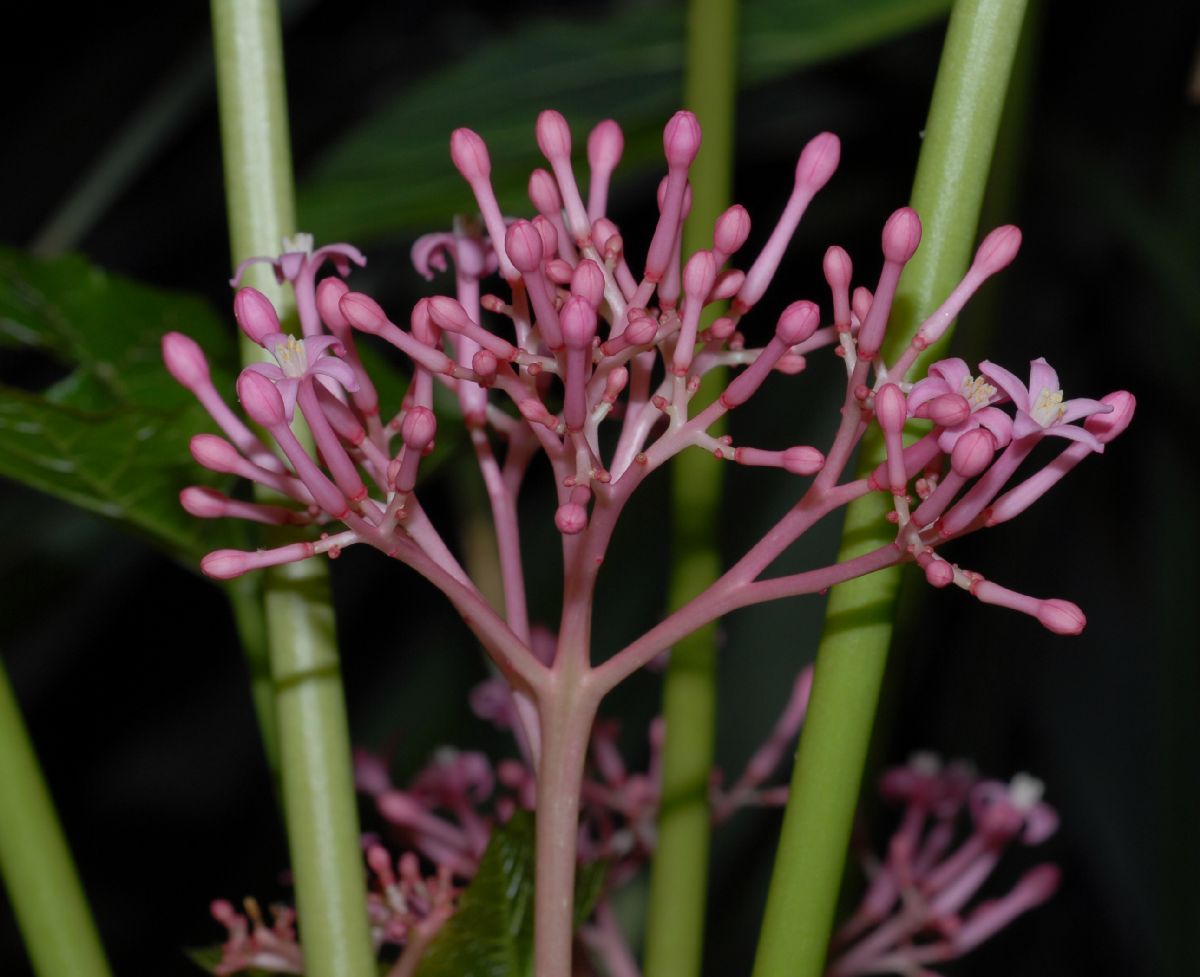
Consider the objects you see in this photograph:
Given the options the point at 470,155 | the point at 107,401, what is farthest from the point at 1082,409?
the point at 107,401

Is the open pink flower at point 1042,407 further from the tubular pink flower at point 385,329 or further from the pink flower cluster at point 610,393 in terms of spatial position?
the tubular pink flower at point 385,329

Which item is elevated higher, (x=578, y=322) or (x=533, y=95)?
(x=533, y=95)

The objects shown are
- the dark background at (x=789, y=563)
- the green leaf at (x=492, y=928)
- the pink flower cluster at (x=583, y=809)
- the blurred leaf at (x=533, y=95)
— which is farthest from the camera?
the dark background at (x=789, y=563)

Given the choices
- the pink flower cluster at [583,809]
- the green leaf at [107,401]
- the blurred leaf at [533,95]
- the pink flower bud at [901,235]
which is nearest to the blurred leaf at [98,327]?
the green leaf at [107,401]

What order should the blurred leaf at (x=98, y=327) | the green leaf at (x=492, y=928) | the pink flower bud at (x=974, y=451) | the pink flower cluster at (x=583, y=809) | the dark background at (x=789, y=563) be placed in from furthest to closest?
1. the dark background at (x=789, y=563)
2. the blurred leaf at (x=98, y=327)
3. the pink flower cluster at (x=583, y=809)
4. the green leaf at (x=492, y=928)
5. the pink flower bud at (x=974, y=451)

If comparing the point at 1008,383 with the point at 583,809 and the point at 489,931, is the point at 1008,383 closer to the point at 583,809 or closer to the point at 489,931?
the point at 489,931
